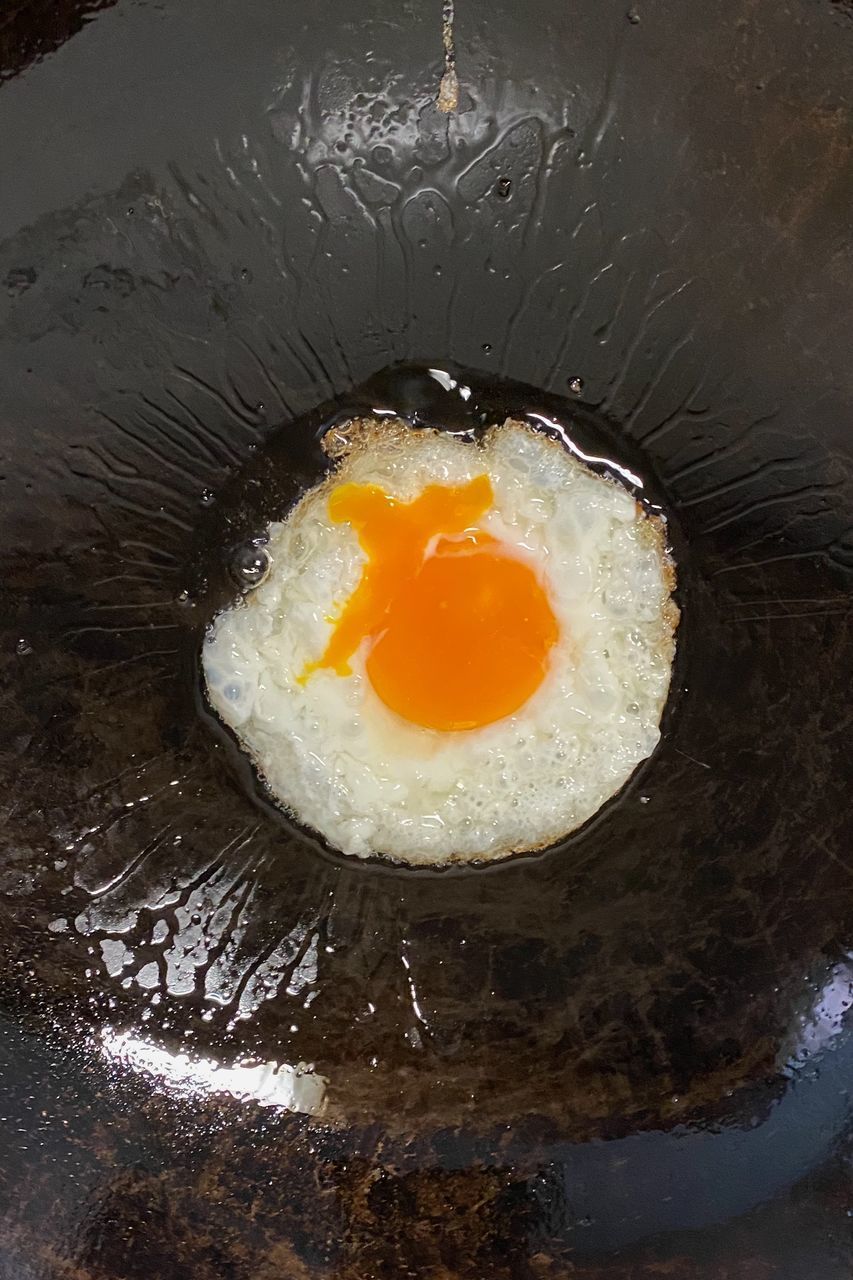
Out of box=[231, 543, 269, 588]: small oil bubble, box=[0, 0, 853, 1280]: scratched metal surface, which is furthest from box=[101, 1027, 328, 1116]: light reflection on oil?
box=[231, 543, 269, 588]: small oil bubble

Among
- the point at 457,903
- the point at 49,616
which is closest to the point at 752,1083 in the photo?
the point at 457,903

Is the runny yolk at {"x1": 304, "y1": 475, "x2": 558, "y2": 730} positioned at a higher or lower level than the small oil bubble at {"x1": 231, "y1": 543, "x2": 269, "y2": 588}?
lower

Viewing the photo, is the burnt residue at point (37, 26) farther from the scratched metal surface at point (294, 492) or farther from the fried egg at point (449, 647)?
the fried egg at point (449, 647)

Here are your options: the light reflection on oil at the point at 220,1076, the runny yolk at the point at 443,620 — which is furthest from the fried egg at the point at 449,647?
the light reflection on oil at the point at 220,1076

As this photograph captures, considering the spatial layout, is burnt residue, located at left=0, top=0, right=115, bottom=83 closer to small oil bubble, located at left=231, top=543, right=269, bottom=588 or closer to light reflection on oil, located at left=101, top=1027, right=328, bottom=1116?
small oil bubble, located at left=231, top=543, right=269, bottom=588

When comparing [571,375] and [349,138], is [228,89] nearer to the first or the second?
[349,138]

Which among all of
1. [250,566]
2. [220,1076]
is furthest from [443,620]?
[220,1076]
